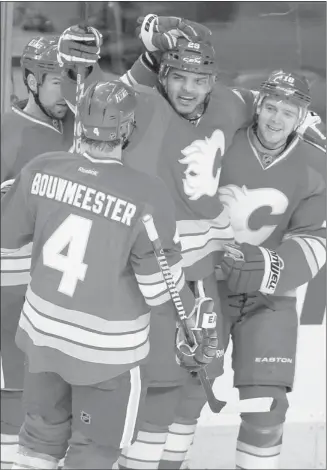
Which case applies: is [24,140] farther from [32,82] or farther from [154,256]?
[154,256]

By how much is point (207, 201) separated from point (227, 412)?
46.3 inches

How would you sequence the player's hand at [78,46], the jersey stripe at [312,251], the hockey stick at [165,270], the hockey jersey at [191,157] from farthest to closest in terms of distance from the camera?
the jersey stripe at [312,251], the hockey jersey at [191,157], the player's hand at [78,46], the hockey stick at [165,270]

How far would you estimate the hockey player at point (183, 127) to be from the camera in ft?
11.0

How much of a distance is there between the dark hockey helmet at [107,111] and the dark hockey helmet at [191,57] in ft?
1.04

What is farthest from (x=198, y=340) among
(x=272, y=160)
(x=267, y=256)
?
(x=272, y=160)

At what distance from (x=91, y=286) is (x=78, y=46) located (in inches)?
29.2

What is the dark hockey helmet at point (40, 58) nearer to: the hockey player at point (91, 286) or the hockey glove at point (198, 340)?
the hockey player at point (91, 286)

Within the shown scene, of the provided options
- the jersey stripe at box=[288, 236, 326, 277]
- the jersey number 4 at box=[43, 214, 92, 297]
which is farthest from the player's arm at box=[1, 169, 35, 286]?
the jersey stripe at box=[288, 236, 326, 277]

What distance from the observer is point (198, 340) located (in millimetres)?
3109

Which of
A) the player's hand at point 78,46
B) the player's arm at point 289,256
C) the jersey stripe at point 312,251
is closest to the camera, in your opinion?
the player's hand at point 78,46

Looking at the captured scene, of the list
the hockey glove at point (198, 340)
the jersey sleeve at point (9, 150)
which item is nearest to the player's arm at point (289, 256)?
the hockey glove at point (198, 340)

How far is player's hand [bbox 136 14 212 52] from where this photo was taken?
11.0ft

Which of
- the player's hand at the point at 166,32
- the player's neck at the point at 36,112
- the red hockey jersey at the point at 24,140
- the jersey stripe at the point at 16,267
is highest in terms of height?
the player's hand at the point at 166,32

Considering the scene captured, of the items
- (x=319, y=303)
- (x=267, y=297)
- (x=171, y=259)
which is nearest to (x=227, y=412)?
(x=319, y=303)
